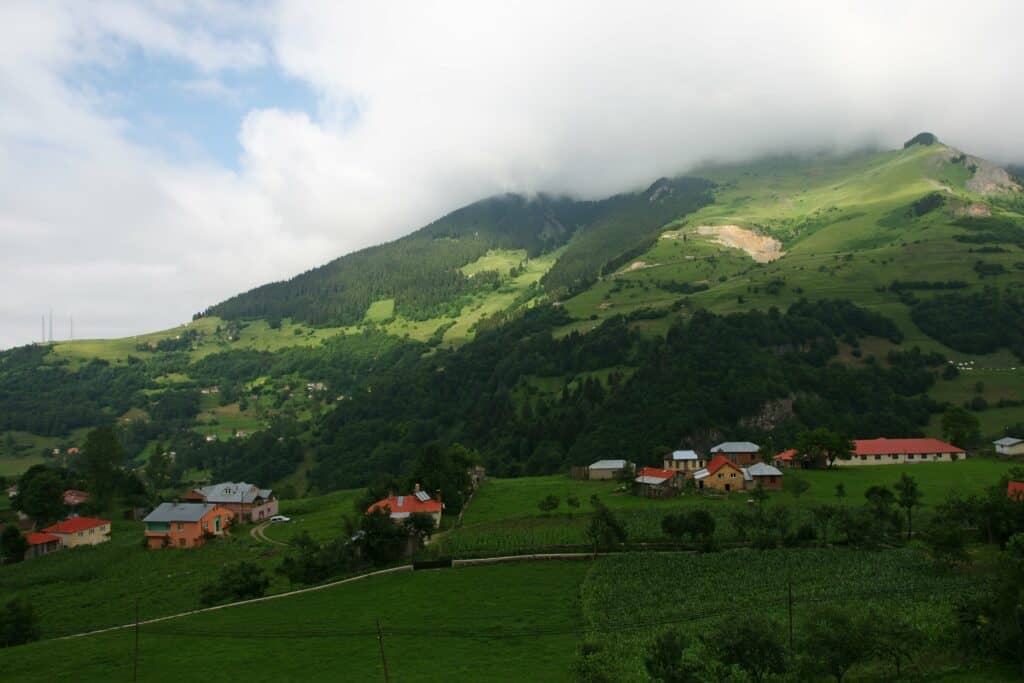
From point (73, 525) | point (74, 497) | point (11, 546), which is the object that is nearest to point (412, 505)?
point (73, 525)

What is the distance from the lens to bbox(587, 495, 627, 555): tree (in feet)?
213

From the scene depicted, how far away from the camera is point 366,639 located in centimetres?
4731

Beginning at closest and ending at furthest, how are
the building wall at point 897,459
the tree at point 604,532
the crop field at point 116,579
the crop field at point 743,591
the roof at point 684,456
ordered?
the crop field at point 743,591 → the crop field at point 116,579 → the tree at point 604,532 → the building wall at point 897,459 → the roof at point 684,456

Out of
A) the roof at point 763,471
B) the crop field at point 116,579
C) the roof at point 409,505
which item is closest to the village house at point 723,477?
the roof at point 763,471

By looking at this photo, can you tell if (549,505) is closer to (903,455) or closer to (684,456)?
(684,456)

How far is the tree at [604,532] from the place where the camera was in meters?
64.9

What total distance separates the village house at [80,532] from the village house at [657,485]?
240ft

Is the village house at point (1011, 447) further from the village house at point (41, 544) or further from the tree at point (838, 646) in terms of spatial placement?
the village house at point (41, 544)

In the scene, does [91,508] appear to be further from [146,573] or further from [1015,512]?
[1015,512]

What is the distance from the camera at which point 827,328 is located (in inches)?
6570

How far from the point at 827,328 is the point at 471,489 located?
11098cm

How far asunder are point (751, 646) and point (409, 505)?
184ft

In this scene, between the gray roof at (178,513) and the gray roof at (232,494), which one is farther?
the gray roof at (232,494)

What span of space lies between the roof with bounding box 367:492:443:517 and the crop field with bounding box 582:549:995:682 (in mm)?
27792
